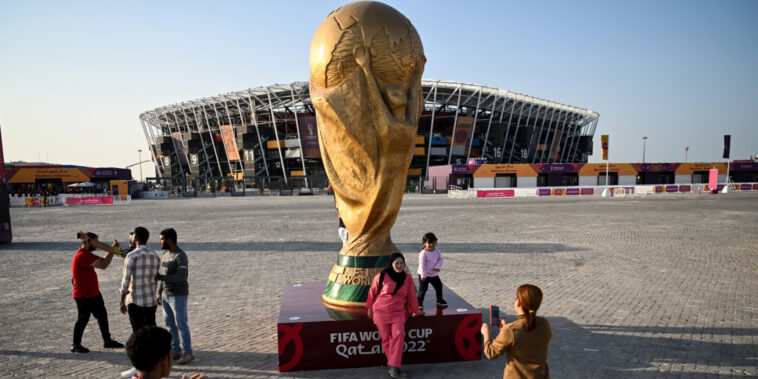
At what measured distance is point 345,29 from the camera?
546cm

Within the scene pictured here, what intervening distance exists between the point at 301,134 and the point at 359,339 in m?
51.2

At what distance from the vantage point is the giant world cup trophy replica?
5.45 meters

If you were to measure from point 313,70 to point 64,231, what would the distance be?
1803 cm

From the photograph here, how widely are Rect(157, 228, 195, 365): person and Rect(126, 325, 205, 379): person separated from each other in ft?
8.78

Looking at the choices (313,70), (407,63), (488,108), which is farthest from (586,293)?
(488,108)

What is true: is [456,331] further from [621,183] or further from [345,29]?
[621,183]

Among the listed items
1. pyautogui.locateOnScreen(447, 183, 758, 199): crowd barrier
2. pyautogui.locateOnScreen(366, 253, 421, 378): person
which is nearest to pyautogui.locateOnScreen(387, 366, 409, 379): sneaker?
pyautogui.locateOnScreen(366, 253, 421, 378): person

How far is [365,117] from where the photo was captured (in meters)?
5.48

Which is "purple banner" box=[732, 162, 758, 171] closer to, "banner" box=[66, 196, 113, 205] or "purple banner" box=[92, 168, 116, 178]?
"banner" box=[66, 196, 113, 205]

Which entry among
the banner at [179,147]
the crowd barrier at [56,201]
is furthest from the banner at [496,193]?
the banner at [179,147]

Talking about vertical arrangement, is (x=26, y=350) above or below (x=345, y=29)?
below

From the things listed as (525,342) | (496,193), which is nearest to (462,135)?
(496,193)

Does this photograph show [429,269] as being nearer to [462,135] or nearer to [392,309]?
[392,309]

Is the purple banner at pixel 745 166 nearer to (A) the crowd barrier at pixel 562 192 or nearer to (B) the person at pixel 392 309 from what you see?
(A) the crowd barrier at pixel 562 192
